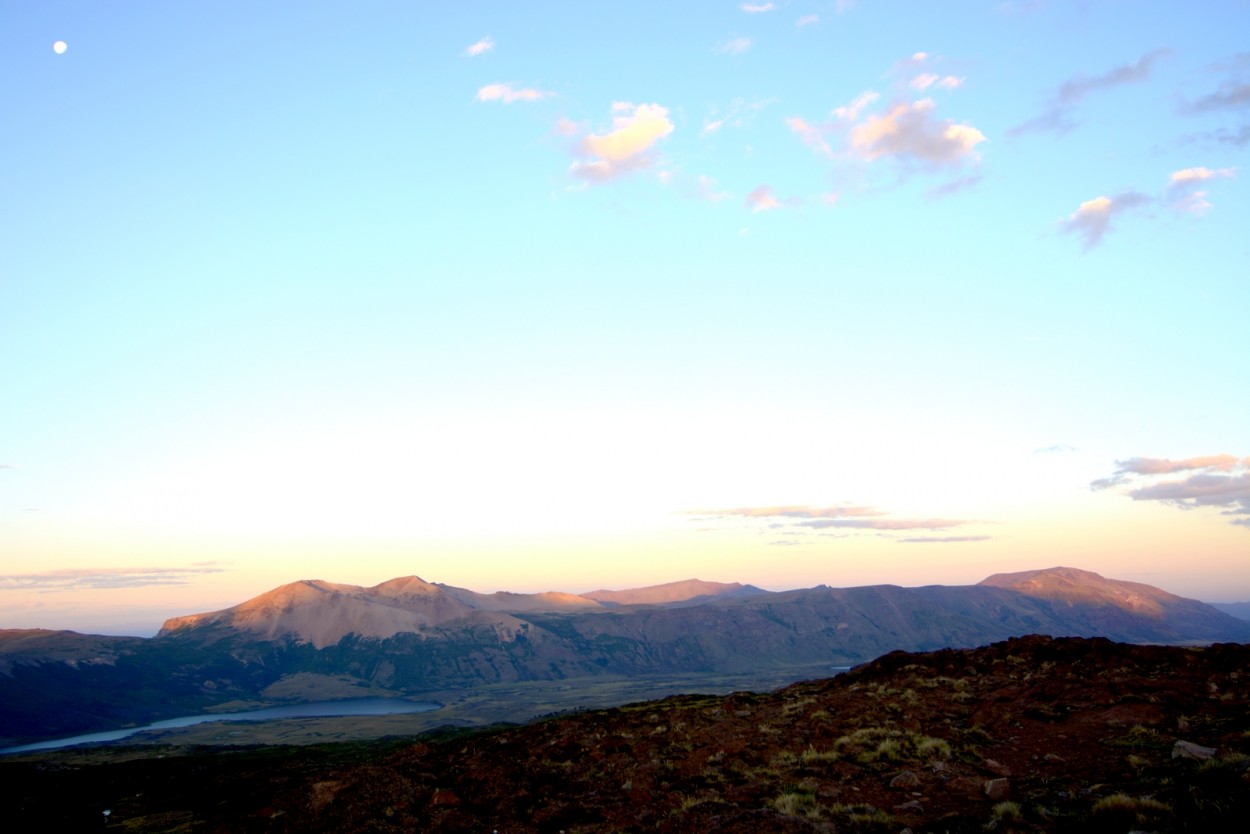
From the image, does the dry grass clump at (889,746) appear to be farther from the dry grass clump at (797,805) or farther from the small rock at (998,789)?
the dry grass clump at (797,805)

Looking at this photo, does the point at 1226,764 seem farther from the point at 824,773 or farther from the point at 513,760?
the point at 513,760

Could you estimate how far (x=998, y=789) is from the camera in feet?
72.2

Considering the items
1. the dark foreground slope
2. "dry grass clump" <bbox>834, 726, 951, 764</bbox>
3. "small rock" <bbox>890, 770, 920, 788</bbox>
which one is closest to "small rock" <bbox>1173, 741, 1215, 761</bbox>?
the dark foreground slope

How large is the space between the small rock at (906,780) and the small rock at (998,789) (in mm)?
A: 2370

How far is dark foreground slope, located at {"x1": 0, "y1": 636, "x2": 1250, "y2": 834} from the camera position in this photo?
2061cm

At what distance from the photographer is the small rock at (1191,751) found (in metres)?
21.4

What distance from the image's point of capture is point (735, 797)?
2569 centimetres

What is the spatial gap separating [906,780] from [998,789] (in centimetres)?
335

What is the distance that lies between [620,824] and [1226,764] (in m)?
17.4

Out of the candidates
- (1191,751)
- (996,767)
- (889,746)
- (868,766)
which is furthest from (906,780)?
(1191,751)

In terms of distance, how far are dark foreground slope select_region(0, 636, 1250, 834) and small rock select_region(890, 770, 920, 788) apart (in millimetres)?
173

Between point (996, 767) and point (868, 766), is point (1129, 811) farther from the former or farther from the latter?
point (868, 766)

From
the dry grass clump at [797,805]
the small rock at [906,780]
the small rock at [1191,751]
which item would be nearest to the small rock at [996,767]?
the small rock at [906,780]

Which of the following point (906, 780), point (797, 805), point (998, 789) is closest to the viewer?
point (998, 789)
